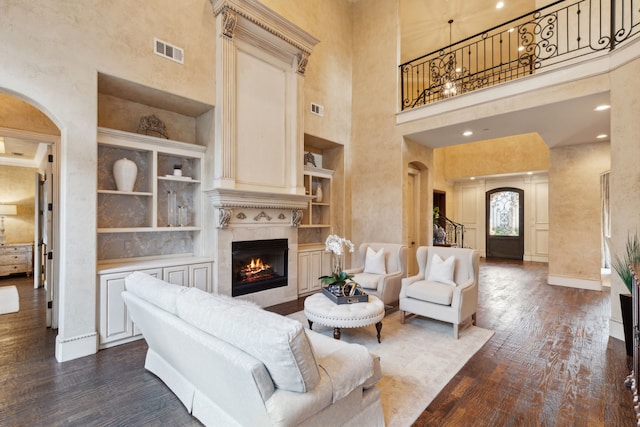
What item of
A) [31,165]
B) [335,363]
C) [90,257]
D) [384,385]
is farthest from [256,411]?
[31,165]

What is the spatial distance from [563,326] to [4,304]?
828cm

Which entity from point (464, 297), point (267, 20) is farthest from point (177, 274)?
point (267, 20)

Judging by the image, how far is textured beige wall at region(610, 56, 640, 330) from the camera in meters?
3.50

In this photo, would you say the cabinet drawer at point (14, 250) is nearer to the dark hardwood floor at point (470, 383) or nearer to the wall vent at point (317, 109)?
the dark hardwood floor at point (470, 383)

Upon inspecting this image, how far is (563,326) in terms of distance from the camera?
13.0ft

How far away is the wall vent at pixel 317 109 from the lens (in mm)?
5883

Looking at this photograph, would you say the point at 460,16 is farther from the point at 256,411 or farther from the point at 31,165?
the point at 31,165

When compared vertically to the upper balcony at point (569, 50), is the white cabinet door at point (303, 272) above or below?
below

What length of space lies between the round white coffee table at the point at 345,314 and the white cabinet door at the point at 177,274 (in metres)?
1.73

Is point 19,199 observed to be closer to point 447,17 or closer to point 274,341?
point 274,341

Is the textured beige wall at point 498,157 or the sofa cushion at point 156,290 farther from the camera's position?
the textured beige wall at point 498,157

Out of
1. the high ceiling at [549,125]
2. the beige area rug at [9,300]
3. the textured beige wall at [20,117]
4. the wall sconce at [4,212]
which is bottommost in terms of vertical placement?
the beige area rug at [9,300]

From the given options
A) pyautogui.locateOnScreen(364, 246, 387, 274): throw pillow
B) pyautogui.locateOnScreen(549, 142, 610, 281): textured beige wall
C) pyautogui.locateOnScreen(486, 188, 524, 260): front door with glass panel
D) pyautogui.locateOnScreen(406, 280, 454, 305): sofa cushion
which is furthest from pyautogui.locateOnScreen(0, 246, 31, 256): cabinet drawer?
pyautogui.locateOnScreen(486, 188, 524, 260): front door with glass panel

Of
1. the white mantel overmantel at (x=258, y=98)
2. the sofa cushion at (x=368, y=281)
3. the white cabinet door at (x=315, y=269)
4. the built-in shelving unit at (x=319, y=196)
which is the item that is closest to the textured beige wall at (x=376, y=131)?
the built-in shelving unit at (x=319, y=196)
